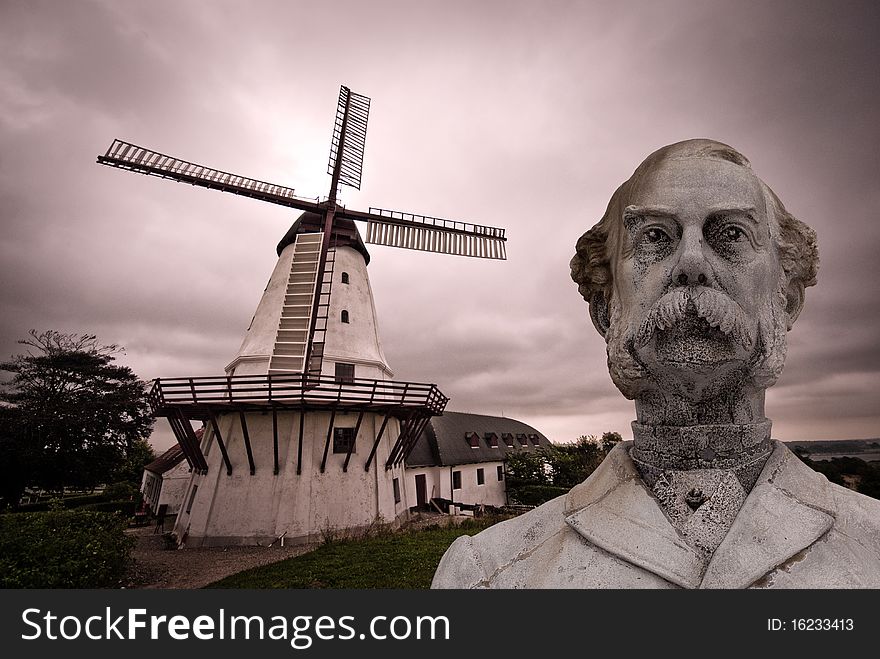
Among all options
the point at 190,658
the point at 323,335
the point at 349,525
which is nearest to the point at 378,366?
the point at 323,335

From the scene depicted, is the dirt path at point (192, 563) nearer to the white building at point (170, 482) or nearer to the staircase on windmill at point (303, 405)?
the staircase on windmill at point (303, 405)

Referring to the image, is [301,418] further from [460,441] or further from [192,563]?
[460,441]

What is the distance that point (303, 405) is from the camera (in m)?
14.4

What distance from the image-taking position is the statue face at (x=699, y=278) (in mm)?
1322

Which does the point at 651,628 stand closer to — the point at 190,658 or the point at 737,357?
the point at 737,357

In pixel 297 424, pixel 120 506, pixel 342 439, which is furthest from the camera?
pixel 120 506

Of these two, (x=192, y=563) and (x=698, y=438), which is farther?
(x=192, y=563)

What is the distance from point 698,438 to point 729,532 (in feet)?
0.96

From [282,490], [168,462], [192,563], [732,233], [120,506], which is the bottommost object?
[120,506]

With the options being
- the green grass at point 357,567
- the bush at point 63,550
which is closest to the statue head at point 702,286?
the green grass at point 357,567

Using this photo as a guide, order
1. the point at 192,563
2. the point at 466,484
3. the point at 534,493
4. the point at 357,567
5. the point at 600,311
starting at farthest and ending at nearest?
1. the point at 466,484
2. the point at 534,493
3. the point at 192,563
4. the point at 357,567
5. the point at 600,311

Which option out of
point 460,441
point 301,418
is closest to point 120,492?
point 460,441

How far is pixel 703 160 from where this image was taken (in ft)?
4.78

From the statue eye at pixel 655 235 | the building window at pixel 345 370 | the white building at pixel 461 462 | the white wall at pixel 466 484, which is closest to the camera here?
the statue eye at pixel 655 235
